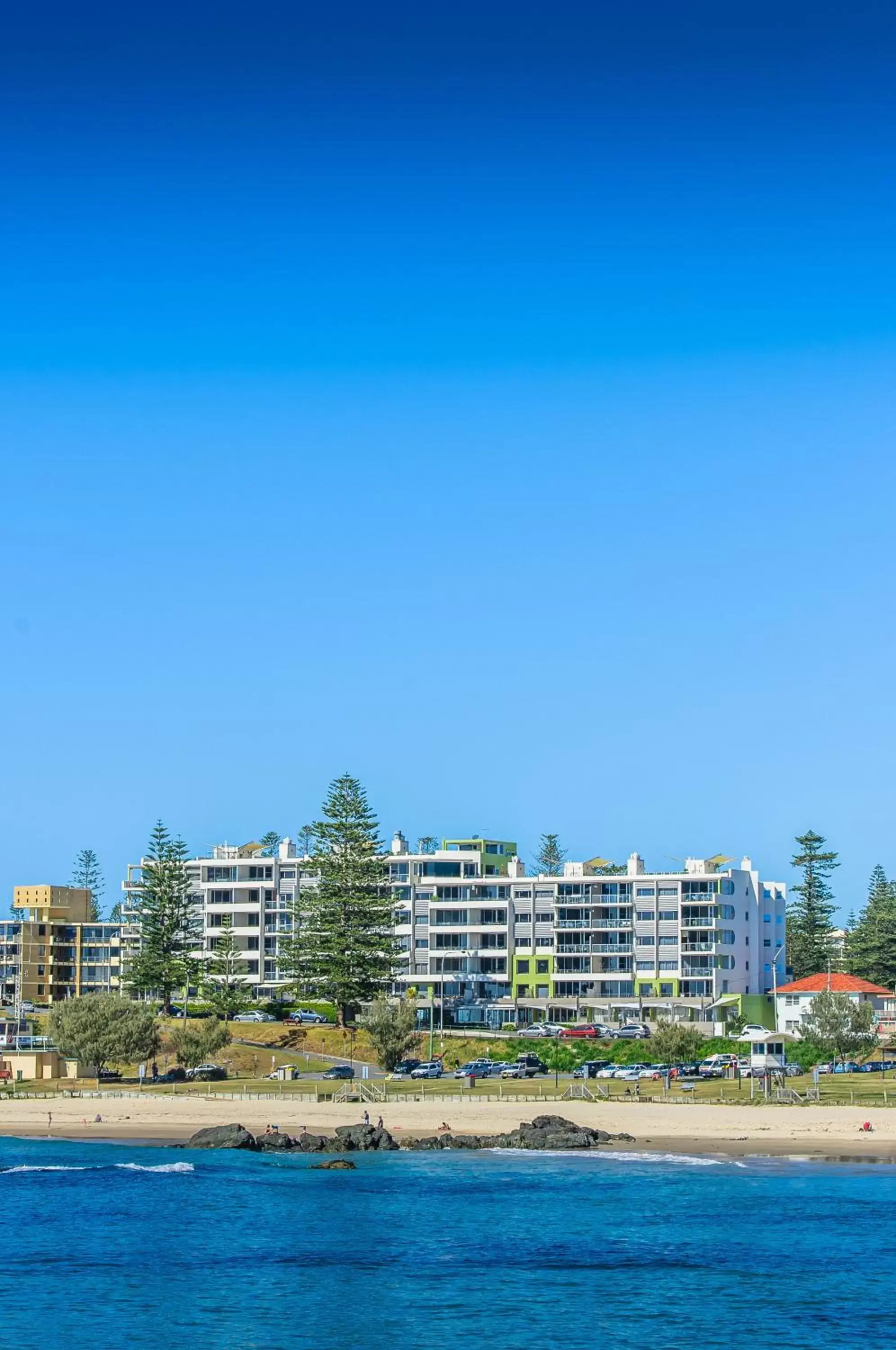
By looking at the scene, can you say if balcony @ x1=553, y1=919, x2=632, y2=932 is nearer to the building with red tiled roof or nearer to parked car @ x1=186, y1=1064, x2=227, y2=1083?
the building with red tiled roof

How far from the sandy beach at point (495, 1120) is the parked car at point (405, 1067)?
49.2 ft

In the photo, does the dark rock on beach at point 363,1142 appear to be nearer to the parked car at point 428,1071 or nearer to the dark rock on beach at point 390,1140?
the dark rock on beach at point 390,1140

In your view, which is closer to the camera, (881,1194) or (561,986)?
(881,1194)

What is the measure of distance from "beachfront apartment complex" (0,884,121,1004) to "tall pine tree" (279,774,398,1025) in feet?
174

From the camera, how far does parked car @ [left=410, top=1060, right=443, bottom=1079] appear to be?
367 ft

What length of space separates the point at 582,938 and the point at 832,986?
75.6 feet

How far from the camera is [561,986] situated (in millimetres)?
153375

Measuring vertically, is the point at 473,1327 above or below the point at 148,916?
below

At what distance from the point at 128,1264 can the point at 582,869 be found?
342 feet

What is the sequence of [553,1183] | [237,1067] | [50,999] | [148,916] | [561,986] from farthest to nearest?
[50,999]
[561,986]
[148,916]
[237,1067]
[553,1183]

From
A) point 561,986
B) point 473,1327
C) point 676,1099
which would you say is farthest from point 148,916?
point 473,1327

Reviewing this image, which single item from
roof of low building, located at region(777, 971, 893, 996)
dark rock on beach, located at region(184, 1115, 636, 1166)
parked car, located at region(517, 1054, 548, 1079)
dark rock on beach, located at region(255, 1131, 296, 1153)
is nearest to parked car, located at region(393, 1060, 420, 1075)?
parked car, located at region(517, 1054, 548, 1079)

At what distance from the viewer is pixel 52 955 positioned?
18862cm

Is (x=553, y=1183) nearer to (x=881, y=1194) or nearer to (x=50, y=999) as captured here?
(x=881, y=1194)
